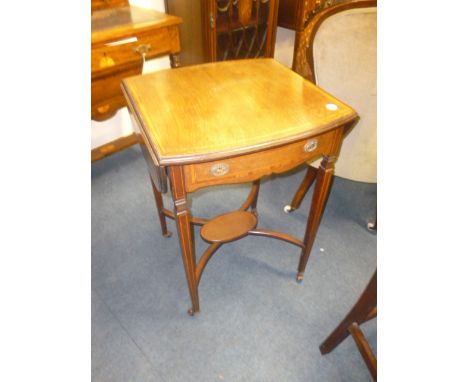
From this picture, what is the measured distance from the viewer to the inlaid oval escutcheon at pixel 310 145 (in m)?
0.93

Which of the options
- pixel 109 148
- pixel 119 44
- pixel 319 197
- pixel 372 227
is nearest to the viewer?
pixel 319 197

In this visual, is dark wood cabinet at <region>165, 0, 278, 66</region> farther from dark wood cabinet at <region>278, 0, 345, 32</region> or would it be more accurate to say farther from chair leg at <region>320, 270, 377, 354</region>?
chair leg at <region>320, 270, 377, 354</region>

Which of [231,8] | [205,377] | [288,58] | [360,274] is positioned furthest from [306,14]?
[205,377]

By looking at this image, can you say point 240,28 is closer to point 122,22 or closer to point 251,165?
point 122,22

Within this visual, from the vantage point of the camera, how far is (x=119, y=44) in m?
1.36

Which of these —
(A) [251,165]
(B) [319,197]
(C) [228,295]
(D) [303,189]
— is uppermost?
(A) [251,165]

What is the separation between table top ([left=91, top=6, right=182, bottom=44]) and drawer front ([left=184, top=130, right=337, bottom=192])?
0.83 meters

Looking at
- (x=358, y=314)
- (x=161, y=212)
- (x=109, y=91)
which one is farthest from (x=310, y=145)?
(x=109, y=91)

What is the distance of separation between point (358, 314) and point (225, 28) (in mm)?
1470

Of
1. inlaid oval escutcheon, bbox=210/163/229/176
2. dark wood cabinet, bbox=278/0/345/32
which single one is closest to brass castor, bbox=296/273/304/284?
inlaid oval escutcheon, bbox=210/163/229/176

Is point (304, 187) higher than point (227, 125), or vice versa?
point (227, 125)

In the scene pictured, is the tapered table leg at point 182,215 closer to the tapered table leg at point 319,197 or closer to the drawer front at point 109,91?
the tapered table leg at point 319,197
